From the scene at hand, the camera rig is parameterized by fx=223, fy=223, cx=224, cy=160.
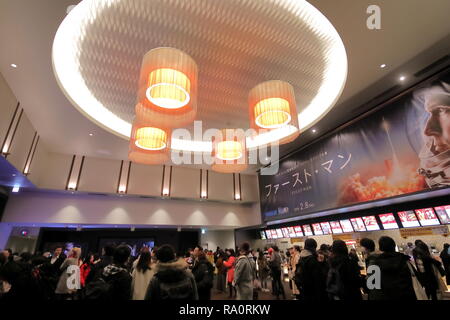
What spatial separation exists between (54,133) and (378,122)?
855cm

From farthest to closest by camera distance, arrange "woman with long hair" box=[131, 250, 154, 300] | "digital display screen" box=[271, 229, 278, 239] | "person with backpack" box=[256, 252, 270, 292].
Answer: "digital display screen" box=[271, 229, 278, 239], "person with backpack" box=[256, 252, 270, 292], "woman with long hair" box=[131, 250, 154, 300]

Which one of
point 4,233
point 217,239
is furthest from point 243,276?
point 4,233

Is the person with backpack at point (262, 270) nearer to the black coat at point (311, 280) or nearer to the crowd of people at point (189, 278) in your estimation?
the crowd of people at point (189, 278)

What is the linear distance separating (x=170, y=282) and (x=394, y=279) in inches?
→ 87.9

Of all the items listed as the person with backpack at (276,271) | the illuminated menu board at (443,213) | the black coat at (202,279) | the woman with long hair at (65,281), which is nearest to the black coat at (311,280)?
the black coat at (202,279)

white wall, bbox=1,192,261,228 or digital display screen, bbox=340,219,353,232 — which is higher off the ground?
white wall, bbox=1,192,261,228

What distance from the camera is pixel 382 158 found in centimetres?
511

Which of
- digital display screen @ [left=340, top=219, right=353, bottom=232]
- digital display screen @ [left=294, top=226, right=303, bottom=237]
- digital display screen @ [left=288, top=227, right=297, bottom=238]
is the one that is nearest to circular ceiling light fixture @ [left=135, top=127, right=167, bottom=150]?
digital display screen @ [left=340, top=219, right=353, bottom=232]

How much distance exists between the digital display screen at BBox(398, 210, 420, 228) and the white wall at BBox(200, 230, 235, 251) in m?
7.20

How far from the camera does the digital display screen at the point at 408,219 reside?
17.9ft

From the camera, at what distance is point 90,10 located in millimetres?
2832

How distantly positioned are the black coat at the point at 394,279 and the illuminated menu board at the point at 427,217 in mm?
3992

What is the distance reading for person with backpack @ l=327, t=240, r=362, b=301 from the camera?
245 cm

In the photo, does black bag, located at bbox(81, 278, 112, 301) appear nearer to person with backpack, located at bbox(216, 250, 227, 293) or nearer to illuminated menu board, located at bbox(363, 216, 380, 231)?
person with backpack, located at bbox(216, 250, 227, 293)
